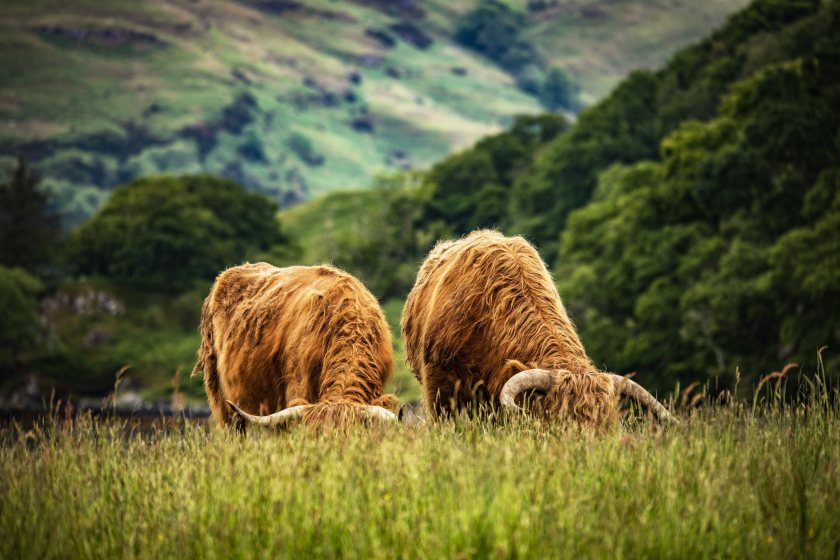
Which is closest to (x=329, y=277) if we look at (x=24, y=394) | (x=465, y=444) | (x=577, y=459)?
(x=465, y=444)

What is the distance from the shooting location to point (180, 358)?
71.4m

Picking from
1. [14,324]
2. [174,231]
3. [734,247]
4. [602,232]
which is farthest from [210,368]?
[174,231]

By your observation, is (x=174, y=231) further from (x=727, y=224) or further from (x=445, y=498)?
(x=445, y=498)

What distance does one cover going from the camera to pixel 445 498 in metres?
6.53

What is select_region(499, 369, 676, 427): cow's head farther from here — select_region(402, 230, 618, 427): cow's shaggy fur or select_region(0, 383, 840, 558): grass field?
select_region(0, 383, 840, 558): grass field

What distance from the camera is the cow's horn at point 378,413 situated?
9.14 metres

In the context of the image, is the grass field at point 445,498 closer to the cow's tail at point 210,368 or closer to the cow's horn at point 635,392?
the cow's horn at point 635,392

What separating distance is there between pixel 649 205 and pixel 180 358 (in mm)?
33900

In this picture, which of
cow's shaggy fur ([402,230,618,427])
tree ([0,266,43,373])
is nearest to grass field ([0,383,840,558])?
cow's shaggy fur ([402,230,618,427])

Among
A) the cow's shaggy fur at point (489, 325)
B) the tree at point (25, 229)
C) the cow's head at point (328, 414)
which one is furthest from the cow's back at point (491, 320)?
the tree at point (25, 229)

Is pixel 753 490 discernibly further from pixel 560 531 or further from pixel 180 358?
pixel 180 358

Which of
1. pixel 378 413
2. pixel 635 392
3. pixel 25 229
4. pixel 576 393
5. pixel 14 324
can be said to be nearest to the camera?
pixel 378 413

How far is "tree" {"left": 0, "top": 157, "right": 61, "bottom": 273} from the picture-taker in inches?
3324

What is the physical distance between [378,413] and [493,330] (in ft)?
7.39
